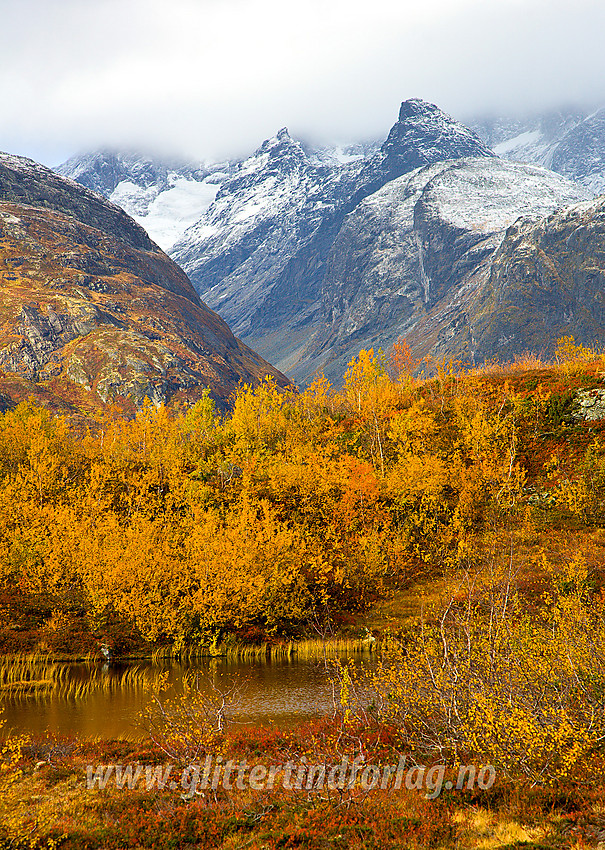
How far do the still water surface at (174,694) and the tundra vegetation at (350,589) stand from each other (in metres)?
1.57

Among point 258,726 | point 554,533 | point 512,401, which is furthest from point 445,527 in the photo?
point 258,726

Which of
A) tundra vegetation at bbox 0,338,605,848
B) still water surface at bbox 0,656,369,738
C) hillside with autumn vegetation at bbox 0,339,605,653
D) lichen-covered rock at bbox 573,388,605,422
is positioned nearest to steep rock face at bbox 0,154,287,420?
tundra vegetation at bbox 0,338,605,848

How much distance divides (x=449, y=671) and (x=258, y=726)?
11457 millimetres

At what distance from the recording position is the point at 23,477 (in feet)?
172

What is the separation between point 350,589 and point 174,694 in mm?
18073

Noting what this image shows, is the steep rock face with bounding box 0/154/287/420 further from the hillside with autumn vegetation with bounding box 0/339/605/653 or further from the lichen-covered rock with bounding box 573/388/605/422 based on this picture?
the lichen-covered rock with bounding box 573/388/605/422

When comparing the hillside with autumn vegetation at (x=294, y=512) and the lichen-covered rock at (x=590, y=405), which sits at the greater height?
the lichen-covered rock at (x=590, y=405)

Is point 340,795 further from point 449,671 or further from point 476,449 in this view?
point 476,449

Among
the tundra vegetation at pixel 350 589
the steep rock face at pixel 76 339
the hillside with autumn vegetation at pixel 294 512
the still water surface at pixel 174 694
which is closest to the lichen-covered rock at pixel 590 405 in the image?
the tundra vegetation at pixel 350 589

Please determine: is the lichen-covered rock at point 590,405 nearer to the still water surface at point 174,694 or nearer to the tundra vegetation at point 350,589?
the tundra vegetation at point 350,589

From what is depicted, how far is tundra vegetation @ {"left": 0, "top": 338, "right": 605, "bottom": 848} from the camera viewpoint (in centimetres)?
1530

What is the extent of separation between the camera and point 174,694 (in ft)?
100

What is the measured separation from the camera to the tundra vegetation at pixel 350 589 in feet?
50.2

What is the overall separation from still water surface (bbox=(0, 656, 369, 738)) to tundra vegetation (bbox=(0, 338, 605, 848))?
157 centimetres
